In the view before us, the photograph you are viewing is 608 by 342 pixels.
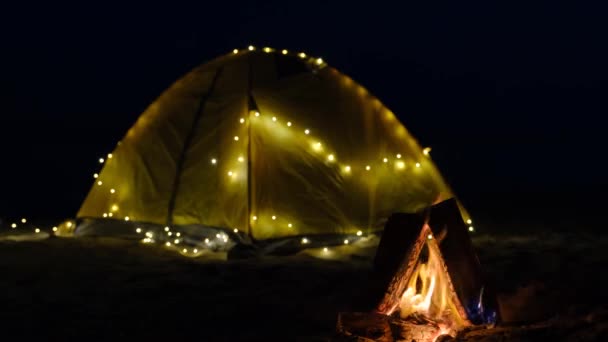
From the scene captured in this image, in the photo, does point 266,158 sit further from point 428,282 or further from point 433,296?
point 433,296

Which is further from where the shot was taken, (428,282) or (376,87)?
(376,87)

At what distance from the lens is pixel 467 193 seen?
55.7ft

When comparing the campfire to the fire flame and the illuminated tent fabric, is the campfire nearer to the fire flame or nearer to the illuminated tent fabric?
the fire flame

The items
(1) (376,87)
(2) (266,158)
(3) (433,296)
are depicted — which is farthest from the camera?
(1) (376,87)

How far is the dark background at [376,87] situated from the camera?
55.8 ft

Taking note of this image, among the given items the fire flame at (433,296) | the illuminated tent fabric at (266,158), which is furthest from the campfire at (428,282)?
the illuminated tent fabric at (266,158)

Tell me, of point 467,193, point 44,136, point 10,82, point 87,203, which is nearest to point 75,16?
point 10,82

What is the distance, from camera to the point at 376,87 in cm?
5709

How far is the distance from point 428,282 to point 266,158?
3932 millimetres

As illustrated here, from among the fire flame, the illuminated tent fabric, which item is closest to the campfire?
the fire flame

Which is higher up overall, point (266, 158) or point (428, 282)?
point (266, 158)

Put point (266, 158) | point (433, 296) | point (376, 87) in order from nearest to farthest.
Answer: point (433, 296), point (266, 158), point (376, 87)

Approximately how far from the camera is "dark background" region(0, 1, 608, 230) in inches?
669

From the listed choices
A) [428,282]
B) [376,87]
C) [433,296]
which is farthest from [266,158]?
[376,87]
